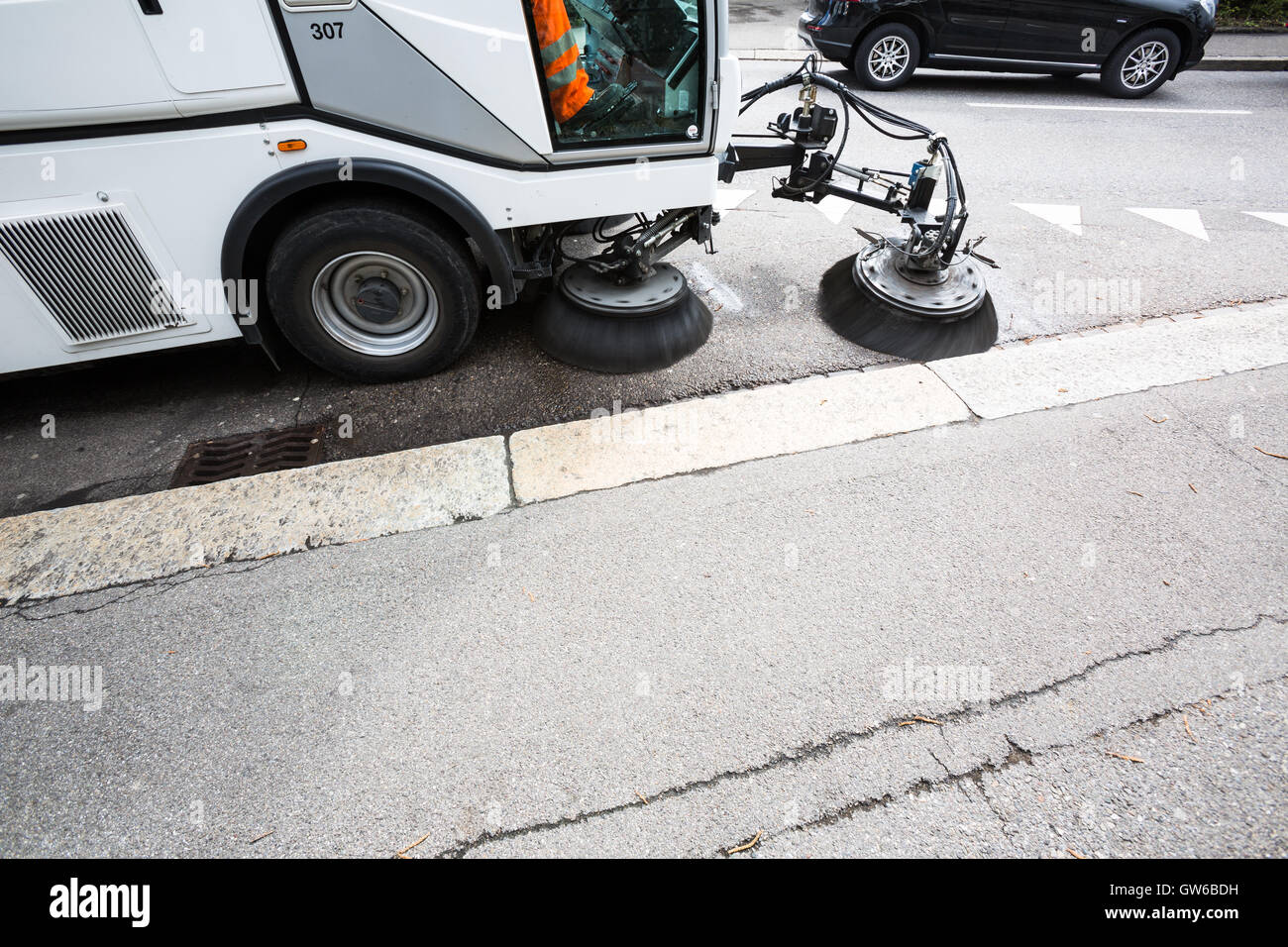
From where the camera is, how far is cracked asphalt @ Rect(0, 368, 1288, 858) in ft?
6.23

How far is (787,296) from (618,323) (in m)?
1.44

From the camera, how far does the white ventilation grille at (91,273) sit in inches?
105

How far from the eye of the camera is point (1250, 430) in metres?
3.33

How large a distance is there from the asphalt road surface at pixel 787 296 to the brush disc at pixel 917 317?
12 cm

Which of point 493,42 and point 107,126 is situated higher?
point 493,42

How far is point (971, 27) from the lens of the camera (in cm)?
796

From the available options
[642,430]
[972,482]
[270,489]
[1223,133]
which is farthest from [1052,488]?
[1223,133]

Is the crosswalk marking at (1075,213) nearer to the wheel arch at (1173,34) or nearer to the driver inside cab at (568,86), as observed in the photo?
the driver inside cab at (568,86)

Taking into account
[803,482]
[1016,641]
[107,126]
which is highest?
[107,126]

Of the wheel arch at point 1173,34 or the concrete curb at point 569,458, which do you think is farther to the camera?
the wheel arch at point 1173,34

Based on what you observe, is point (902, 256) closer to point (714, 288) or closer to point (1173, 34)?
point (714, 288)

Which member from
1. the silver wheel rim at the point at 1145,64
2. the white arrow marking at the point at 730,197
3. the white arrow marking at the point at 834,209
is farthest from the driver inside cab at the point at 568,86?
the silver wheel rim at the point at 1145,64
